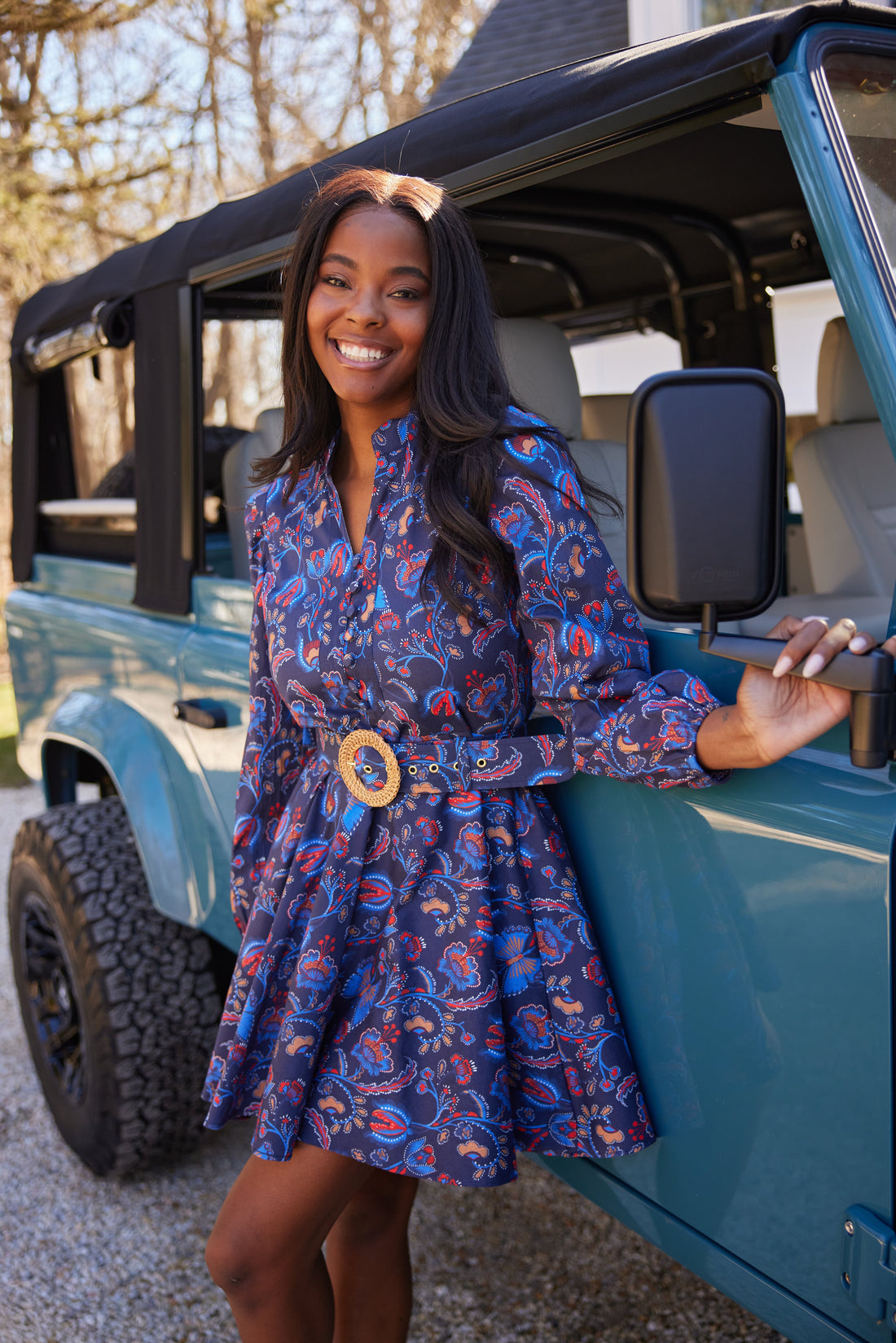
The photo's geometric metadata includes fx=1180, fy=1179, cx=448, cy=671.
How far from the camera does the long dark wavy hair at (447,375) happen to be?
1.60 meters

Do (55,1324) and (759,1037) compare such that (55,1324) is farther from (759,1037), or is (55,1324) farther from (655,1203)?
(759,1037)

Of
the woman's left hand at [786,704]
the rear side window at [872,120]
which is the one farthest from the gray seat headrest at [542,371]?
the woman's left hand at [786,704]

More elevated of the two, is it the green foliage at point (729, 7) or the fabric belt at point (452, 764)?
the green foliage at point (729, 7)

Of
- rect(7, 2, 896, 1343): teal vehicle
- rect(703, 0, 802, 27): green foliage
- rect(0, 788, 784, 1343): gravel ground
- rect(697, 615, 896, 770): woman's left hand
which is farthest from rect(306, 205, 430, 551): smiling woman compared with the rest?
rect(703, 0, 802, 27): green foliage

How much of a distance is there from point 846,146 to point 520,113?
1.70ft

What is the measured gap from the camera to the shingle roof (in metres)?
8.21

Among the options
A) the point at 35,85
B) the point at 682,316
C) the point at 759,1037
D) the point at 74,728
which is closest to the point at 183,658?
the point at 74,728

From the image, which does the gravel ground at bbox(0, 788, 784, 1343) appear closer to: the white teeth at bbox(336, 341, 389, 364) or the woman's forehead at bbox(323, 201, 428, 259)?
the white teeth at bbox(336, 341, 389, 364)

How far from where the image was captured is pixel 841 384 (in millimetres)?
2920

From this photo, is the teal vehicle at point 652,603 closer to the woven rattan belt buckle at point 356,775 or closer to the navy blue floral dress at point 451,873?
the navy blue floral dress at point 451,873

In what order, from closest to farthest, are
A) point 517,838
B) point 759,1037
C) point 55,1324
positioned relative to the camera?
point 759,1037 < point 517,838 < point 55,1324

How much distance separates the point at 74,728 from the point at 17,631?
2.15 feet

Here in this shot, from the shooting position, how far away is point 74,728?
2.97 meters

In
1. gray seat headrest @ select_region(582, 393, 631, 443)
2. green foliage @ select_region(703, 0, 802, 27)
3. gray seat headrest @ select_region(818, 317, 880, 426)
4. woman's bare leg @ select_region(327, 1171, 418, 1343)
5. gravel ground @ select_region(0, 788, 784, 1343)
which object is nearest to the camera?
woman's bare leg @ select_region(327, 1171, 418, 1343)
